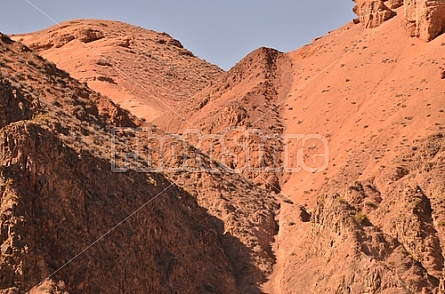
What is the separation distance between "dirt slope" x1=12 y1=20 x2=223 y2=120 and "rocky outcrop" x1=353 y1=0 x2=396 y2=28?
15.6 metres

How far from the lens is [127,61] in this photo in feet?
351

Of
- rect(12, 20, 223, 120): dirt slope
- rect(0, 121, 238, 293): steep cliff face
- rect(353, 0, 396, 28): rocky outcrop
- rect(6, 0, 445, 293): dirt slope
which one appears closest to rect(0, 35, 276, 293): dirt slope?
rect(0, 121, 238, 293): steep cliff face

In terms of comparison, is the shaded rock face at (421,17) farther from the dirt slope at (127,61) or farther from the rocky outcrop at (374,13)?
the dirt slope at (127,61)

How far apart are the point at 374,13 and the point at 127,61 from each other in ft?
99.9

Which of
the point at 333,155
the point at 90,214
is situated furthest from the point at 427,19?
the point at 90,214

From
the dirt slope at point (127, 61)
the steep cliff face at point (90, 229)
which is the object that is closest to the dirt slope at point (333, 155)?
the steep cliff face at point (90, 229)

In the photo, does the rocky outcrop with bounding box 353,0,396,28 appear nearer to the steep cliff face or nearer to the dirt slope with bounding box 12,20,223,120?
the dirt slope with bounding box 12,20,223,120

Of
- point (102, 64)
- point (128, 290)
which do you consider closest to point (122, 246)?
point (128, 290)

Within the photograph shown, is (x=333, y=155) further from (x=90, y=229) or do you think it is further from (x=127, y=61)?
(x=127, y=61)

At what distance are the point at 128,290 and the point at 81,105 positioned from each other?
13.7 meters

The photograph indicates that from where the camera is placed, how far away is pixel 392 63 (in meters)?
73.9

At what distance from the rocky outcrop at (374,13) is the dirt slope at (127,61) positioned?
15.6 meters

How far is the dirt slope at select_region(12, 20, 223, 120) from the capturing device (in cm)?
9662

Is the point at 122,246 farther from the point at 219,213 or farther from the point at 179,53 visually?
the point at 179,53
